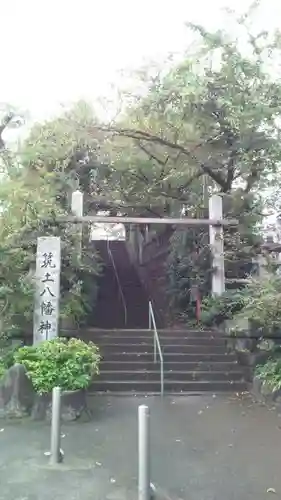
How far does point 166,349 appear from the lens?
11234mm

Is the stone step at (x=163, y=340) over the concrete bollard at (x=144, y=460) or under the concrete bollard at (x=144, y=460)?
over

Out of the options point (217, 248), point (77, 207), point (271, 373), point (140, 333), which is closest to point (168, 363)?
point (140, 333)

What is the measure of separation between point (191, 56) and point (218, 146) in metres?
2.58

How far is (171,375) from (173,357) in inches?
28.1

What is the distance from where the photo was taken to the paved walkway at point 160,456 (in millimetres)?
4551

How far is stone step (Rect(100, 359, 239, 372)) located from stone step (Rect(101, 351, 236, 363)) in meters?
0.16

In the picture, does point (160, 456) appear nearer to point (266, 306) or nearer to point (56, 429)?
point (56, 429)

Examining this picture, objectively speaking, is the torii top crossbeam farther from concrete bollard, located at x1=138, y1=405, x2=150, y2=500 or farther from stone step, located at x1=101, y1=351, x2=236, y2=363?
concrete bollard, located at x1=138, y1=405, x2=150, y2=500

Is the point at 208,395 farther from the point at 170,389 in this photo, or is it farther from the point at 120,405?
the point at 120,405

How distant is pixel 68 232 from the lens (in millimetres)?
12289

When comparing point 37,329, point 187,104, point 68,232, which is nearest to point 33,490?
point 37,329

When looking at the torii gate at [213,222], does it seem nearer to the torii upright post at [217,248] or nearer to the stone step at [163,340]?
the torii upright post at [217,248]

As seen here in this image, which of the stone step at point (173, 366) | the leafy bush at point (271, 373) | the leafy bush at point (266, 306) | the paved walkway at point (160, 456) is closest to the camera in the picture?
the paved walkway at point (160, 456)

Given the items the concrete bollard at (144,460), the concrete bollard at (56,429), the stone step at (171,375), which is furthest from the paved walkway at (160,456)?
the stone step at (171,375)
